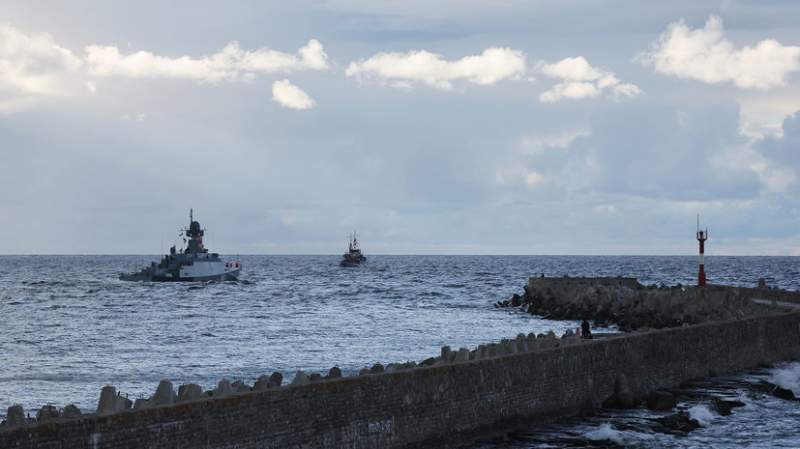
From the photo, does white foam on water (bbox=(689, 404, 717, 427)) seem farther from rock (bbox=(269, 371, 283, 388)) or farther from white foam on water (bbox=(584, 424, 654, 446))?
rock (bbox=(269, 371, 283, 388))

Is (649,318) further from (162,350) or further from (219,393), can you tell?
(219,393)

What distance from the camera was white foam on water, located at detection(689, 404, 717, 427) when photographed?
62.0 feet

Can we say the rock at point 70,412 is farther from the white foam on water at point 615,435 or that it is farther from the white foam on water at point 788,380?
the white foam on water at point 788,380

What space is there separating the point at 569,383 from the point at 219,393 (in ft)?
26.7

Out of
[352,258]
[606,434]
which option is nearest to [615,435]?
[606,434]

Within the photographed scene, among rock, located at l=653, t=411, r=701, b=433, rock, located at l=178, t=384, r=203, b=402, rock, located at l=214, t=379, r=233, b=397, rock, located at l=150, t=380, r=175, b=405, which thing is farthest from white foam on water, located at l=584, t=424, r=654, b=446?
rock, located at l=150, t=380, r=175, b=405

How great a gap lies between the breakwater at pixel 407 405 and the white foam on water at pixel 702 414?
134 centimetres

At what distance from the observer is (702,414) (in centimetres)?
1920

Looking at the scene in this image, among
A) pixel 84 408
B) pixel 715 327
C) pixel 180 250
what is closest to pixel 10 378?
pixel 84 408

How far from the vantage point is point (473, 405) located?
612 inches

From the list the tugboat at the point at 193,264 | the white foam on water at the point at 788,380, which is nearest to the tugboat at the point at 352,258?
the tugboat at the point at 193,264

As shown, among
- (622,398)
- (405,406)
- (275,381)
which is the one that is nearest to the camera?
(275,381)

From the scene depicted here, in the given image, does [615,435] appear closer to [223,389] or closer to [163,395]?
[223,389]

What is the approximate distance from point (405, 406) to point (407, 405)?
51 millimetres
